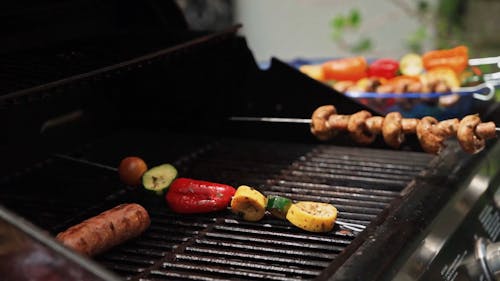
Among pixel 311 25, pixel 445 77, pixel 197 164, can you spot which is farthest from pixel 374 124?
pixel 311 25

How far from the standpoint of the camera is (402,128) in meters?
2.51

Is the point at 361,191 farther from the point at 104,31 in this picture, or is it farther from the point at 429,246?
the point at 104,31

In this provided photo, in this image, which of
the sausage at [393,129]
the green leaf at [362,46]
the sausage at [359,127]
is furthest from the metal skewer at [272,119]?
the green leaf at [362,46]

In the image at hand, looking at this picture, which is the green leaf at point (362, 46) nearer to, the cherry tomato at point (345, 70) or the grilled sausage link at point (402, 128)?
the cherry tomato at point (345, 70)

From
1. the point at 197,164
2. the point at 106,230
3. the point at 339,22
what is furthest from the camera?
the point at 339,22

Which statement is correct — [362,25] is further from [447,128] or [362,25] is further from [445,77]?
[447,128]

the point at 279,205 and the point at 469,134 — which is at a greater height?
the point at 469,134

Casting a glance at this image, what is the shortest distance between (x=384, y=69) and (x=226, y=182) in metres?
1.65

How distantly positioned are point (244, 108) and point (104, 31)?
2.63 feet

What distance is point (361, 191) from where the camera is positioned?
2.45 m

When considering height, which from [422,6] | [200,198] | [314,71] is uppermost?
[422,6]

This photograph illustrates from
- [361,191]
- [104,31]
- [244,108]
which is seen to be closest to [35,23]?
[104,31]

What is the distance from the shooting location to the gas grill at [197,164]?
1.83 m

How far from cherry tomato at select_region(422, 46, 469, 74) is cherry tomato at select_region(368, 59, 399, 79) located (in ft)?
0.64
